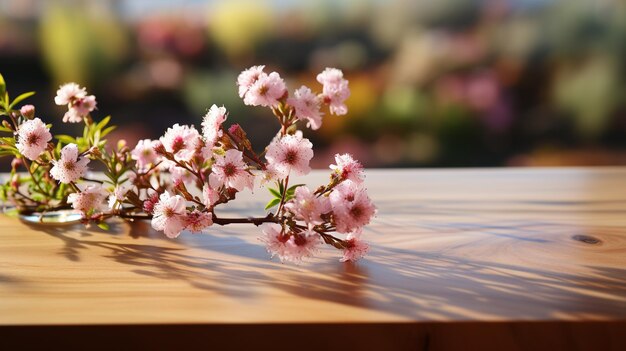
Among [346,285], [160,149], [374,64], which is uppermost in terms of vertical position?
[374,64]

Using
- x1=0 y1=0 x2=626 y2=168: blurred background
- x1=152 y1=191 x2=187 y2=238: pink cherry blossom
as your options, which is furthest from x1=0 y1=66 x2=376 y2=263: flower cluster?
x1=0 y1=0 x2=626 y2=168: blurred background

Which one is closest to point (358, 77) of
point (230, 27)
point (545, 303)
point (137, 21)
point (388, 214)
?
point (230, 27)

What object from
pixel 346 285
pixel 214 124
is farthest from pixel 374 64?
pixel 346 285

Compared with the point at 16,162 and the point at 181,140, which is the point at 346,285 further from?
A: the point at 16,162

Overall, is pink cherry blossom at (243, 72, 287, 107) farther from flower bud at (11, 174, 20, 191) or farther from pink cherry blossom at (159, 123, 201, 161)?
flower bud at (11, 174, 20, 191)

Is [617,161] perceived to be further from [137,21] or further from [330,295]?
[330,295]

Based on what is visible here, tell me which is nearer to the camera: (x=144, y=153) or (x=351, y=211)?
(x=351, y=211)
